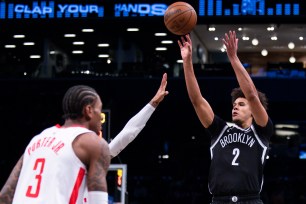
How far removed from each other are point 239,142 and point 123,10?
17.7 m

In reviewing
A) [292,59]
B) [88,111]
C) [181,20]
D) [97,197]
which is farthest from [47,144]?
[292,59]

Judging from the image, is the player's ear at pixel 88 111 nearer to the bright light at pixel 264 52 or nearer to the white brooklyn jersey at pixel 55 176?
the white brooklyn jersey at pixel 55 176

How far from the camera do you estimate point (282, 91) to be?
2431cm

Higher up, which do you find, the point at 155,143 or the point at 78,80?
the point at 78,80

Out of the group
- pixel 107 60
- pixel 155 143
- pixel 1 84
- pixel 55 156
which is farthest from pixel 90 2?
pixel 55 156

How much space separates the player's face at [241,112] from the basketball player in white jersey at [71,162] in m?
2.57

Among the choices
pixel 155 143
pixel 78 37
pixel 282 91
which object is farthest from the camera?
pixel 155 143

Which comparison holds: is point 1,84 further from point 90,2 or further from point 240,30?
point 240,30

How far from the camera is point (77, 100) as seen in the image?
4.90 m

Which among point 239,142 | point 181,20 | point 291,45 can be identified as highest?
point 291,45

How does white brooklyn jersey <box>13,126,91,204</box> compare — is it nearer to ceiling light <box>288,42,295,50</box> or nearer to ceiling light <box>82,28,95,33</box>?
ceiling light <box>82,28,95,33</box>

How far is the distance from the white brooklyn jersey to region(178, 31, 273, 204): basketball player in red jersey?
2.44 metres

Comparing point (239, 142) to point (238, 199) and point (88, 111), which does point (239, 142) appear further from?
point (88, 111)

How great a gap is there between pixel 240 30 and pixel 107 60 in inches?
180
